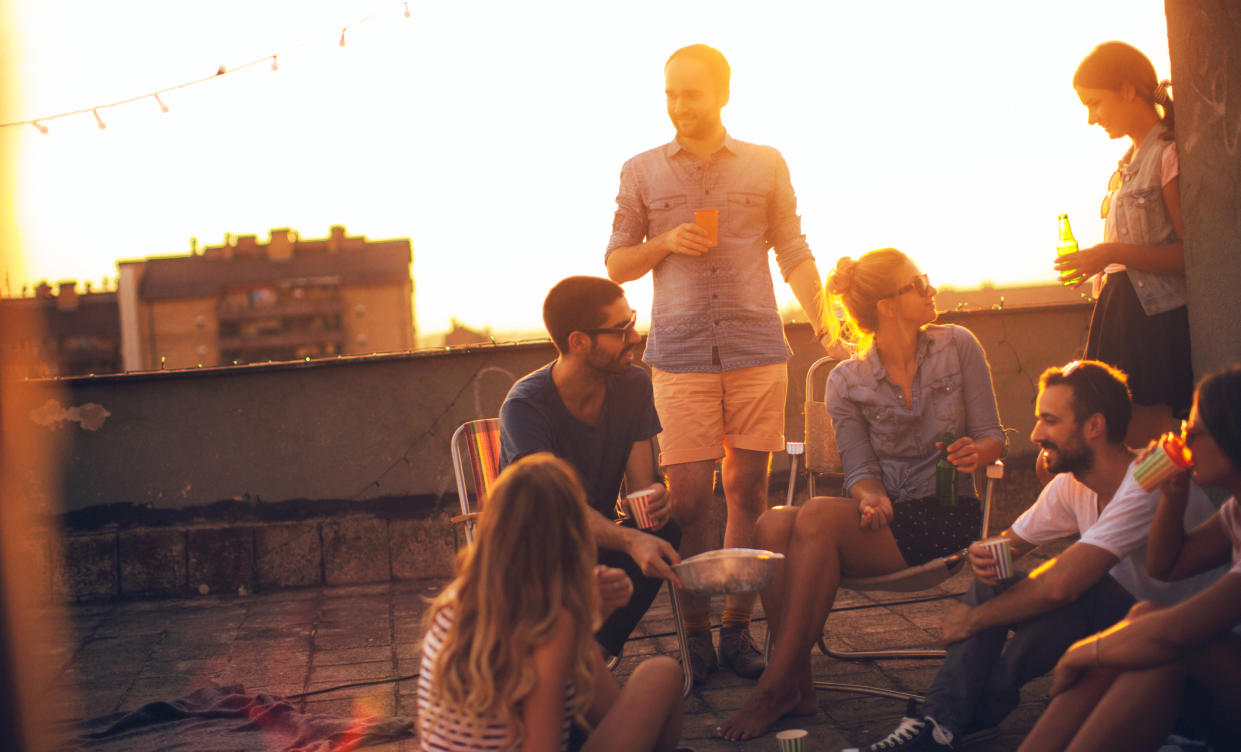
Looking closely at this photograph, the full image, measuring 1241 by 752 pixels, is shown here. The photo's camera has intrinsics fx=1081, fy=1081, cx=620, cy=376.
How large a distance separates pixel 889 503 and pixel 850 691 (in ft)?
2.08

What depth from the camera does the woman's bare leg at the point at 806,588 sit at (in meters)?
3.07

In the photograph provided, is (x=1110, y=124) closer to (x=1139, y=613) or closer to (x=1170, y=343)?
(x=1170, y=343)

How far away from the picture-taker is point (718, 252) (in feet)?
13.0

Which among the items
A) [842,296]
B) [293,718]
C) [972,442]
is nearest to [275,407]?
[293,718]

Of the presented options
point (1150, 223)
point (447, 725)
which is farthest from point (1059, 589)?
point (447, 725)

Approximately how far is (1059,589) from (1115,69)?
5.30ft

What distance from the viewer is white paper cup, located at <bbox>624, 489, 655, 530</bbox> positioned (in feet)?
10.2

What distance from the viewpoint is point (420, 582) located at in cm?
579

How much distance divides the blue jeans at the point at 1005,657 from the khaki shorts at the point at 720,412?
126cm

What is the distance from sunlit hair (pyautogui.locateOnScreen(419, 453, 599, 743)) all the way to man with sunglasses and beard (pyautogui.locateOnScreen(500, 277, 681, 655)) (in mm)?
932

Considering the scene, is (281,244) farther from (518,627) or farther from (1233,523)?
(1233,523)

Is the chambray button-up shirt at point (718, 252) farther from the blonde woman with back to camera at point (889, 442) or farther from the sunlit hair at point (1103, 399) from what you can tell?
the sunlit hair at point (1103, 399)

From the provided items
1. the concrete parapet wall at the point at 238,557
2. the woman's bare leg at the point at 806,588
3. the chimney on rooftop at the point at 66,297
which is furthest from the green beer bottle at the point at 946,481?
the chimney on rooftop at the point at 66,297

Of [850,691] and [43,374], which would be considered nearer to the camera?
[850,691]
